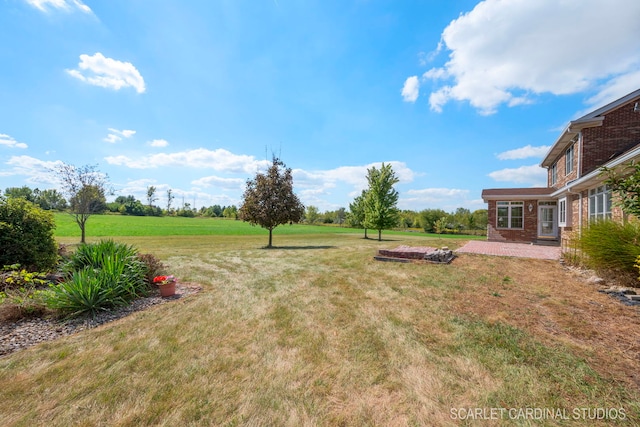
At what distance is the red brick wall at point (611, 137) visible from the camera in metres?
11.9

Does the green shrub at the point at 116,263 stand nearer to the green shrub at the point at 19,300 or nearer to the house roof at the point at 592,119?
the green shrub at the point at 19,300

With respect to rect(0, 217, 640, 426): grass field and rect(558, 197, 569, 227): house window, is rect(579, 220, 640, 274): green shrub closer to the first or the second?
rect(0, 217, 640, 426): grass field

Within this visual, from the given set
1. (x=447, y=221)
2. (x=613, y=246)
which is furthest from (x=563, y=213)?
(x=447, y=221)

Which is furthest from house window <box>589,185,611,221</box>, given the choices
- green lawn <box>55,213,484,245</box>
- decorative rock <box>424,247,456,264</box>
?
green lawn <box>55,213,484,245</box>

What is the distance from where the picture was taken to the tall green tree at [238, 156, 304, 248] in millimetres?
16641

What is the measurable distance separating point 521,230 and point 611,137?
6914 mm

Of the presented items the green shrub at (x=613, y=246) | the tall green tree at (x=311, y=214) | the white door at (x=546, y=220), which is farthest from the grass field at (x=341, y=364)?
the tall green tree at (x=311, y=214)

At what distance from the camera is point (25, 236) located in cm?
587

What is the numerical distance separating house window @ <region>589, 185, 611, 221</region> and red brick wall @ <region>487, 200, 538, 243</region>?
19.7ft

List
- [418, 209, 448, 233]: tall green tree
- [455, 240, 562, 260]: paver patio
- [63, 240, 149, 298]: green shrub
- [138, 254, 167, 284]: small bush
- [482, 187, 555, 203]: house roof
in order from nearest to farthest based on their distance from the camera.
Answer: [63, 240, 149, 298]: green shrub, [138, 254, 167, 284]: small bush, [455, 240, 562, 260]: paver patio, [482, 187, 555, 203]: house roof, [418, 209, 448, 233]: tall green tree

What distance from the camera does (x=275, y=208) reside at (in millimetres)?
16656

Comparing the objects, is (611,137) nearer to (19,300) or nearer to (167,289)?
(167,289)

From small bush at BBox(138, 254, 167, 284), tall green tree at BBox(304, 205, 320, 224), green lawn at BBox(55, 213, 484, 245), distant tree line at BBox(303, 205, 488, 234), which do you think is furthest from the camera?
tall green tree at BBox(304, 205, 320, 224)

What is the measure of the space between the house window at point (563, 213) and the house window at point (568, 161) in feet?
5.55
